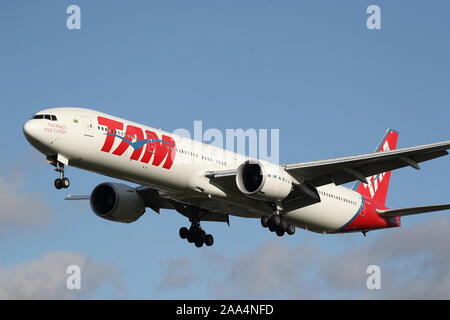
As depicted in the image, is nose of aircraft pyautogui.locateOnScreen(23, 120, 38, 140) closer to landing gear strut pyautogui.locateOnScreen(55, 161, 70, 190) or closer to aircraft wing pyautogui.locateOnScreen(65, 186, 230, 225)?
landing gear strut pyautogui.locateOnScreen(55, 161, 70, 190)

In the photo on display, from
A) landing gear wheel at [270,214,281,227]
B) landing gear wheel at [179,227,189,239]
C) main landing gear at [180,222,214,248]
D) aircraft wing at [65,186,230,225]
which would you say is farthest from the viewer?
landing gear wheel at [179,227,189,239]

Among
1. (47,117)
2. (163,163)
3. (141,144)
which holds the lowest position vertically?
(163,163)

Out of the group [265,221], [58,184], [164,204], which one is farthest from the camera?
[164,204]

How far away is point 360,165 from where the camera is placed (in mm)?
39500

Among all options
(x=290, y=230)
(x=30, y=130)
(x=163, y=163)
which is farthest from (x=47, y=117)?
(x=290, y=230)

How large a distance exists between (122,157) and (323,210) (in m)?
12.6

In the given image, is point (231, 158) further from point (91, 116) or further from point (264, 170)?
point (91, 116)

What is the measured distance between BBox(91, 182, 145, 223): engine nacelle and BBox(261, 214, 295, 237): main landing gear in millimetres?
6693

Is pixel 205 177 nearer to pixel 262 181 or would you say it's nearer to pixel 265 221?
pixel 262 181

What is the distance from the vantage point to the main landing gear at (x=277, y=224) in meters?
40.5

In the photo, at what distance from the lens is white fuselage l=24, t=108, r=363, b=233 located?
34281 millimetres

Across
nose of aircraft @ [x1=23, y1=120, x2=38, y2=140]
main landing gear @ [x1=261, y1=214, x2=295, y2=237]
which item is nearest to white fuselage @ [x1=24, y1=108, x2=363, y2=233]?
nose of aircraft @ [x1=23, y1=120, x2=38, y2=140]

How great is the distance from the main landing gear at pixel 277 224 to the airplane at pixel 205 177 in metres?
0.05

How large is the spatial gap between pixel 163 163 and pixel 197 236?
8402 millimetres
